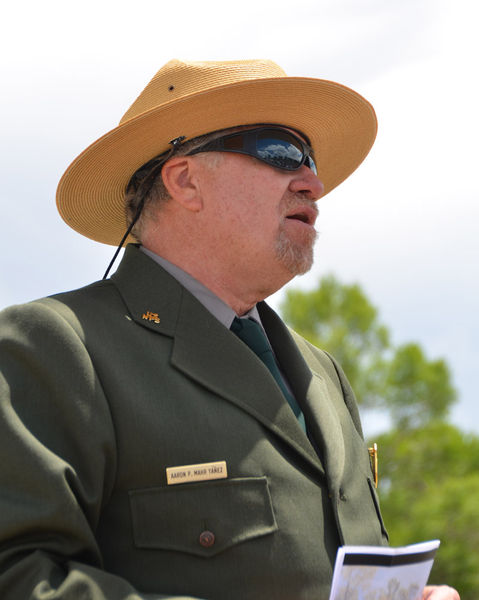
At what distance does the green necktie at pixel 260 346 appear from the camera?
2.91 meters

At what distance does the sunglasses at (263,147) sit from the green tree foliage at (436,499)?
63.6 ft

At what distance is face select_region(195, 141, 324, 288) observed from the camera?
312cm

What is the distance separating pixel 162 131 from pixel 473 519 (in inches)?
863

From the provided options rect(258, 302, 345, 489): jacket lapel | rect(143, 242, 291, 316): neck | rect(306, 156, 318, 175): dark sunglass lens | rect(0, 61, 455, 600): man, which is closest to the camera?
rect(0, 61, 455, 600): man

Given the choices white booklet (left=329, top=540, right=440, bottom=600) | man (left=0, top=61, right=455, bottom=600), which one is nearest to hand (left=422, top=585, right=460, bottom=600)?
man (left=0, top=61, right=455, bottom=600)

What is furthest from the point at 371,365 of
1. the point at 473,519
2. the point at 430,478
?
the point at 473,519

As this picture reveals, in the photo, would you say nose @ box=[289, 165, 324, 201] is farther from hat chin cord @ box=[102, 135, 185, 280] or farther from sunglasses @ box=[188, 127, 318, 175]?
hat chin cord @ box=[102, 135, 185, 280]

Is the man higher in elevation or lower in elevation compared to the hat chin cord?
lower

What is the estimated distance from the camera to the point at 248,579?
2295mm

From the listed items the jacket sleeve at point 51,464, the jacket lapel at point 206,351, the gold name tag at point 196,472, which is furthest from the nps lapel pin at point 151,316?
the gold name tag at point 196,472

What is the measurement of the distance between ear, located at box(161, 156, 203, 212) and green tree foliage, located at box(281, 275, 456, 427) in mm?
21988

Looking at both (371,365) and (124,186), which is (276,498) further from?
(371,365)

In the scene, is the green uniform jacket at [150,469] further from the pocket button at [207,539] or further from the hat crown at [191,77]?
the hat crown at [191,77]

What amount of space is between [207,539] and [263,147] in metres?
1.59
